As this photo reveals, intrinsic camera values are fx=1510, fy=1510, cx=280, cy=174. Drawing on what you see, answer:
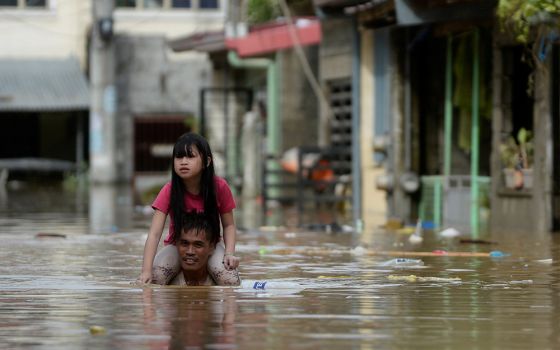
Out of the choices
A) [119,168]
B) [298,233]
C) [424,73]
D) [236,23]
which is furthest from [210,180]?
[119,168]

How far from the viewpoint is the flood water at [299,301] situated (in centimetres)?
783

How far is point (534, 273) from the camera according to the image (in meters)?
12.4

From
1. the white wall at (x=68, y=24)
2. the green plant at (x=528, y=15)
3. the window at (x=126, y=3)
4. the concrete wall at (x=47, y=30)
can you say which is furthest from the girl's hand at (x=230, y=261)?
the concrete wall at (x=47, y=30)

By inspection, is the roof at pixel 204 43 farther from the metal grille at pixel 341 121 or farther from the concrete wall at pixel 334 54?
the metal grille at pixel 341 121

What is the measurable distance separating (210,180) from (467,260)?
4.08 m

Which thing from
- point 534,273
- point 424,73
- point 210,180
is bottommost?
point 534,273

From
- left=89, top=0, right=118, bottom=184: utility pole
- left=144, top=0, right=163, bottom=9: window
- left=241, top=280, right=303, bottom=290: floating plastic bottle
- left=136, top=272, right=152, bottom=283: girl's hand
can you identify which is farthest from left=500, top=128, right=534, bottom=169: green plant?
left=144, top=0, right=163, bottom=9: window

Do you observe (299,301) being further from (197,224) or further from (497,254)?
(497,254)

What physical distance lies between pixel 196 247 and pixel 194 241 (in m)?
0.05

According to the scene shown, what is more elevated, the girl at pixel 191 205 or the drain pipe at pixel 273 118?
the drain pipe at pixel 273 118

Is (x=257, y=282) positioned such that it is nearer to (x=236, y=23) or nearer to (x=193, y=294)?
(x=193, y=294)

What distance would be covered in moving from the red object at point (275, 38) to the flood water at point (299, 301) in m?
13.8

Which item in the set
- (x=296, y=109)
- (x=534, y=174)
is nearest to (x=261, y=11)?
(x=296, y=109)

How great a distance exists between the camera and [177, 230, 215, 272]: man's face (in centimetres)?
1070
